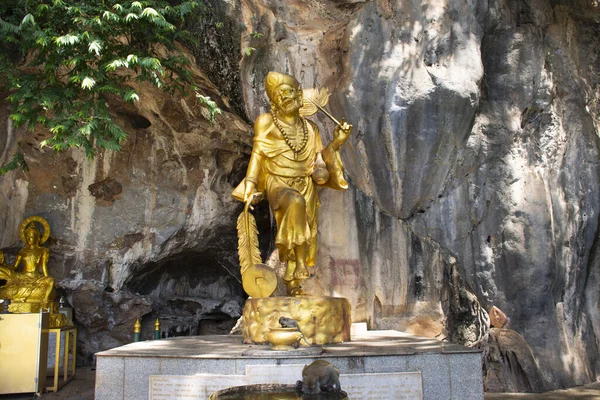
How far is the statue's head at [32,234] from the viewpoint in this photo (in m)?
8.81

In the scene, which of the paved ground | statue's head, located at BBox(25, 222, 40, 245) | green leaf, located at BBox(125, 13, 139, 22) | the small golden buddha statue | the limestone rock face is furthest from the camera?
statue's head, located at BBox(25, 222, 40, 245)

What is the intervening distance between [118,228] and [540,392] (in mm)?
7061

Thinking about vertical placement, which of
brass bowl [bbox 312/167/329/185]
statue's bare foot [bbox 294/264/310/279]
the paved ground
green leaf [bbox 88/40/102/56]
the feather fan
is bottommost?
the paved ground

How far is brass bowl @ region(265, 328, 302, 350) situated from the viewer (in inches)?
172

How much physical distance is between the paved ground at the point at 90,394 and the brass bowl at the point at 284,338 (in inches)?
99.1

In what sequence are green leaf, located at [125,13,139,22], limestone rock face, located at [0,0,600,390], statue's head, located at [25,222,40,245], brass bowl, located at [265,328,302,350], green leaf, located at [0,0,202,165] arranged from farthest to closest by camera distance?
1. statue's head, located at [25,222,40,245]
2. limestone rock face, located at [0,0,600,390]
3. green leaf, located at [125,13,139,22]
4. green leaf, located at [0,0,202,165]
5. brass bowl, located at [265,328,302,350]

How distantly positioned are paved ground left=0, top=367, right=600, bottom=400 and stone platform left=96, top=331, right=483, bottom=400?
1875 millimetres

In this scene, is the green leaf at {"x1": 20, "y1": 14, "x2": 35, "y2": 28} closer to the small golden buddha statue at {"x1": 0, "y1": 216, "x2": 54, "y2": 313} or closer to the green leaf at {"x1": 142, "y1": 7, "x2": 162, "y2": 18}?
the green leaf at {"x1": 142, "y1": 7, "x2": 162, "y2": 18}

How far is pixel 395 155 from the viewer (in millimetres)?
7359

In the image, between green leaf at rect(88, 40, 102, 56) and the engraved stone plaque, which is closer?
the engraved stone plaque


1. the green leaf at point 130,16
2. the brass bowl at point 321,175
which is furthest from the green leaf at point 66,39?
the brass bowl at point 321,175

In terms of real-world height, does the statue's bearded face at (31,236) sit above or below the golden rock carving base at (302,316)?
above

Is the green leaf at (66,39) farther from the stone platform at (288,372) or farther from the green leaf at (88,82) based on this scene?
the stone platform at (288,372)

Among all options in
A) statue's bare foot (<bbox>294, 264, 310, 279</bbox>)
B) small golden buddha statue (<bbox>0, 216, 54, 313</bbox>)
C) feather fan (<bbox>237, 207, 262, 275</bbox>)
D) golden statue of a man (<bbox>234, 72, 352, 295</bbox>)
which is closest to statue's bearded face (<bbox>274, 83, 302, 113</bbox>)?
golden statue of a man (<bbox>234, 72, 352, 295</bbox>)
